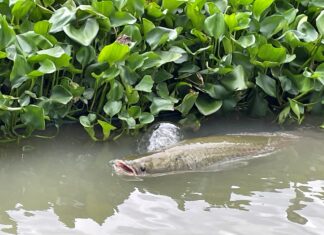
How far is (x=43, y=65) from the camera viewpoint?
12.4 feet

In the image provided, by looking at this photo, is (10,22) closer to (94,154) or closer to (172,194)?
(94,154)

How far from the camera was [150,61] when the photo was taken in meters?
4.17

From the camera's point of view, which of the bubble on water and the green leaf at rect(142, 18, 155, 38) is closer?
the bubble on water

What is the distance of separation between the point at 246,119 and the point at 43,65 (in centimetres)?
170

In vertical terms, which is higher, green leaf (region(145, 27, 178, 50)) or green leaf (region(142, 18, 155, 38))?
green leaf (region(142, 18, 155, 38))

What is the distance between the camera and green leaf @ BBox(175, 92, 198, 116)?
424 centimetres

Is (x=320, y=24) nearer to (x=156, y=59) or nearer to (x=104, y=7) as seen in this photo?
(x=156, y=59)

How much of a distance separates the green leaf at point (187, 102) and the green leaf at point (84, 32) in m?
0.79

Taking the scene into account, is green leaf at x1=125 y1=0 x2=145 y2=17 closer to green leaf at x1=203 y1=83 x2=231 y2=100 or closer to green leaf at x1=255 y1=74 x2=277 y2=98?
green leaf at x1=203 y1=83 x2=231 y2=100

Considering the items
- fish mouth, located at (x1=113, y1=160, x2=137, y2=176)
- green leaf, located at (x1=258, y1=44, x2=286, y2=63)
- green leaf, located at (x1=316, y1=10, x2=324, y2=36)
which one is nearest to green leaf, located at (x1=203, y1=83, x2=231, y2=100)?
green leaf, located at (x1=258, y1=44, x2=286, y2=63)

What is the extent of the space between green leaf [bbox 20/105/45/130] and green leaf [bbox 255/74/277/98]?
64.7 inches

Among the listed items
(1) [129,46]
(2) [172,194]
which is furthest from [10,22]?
(2) [172,194]

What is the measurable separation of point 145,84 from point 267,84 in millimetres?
1005

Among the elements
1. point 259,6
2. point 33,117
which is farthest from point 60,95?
point 259,6
